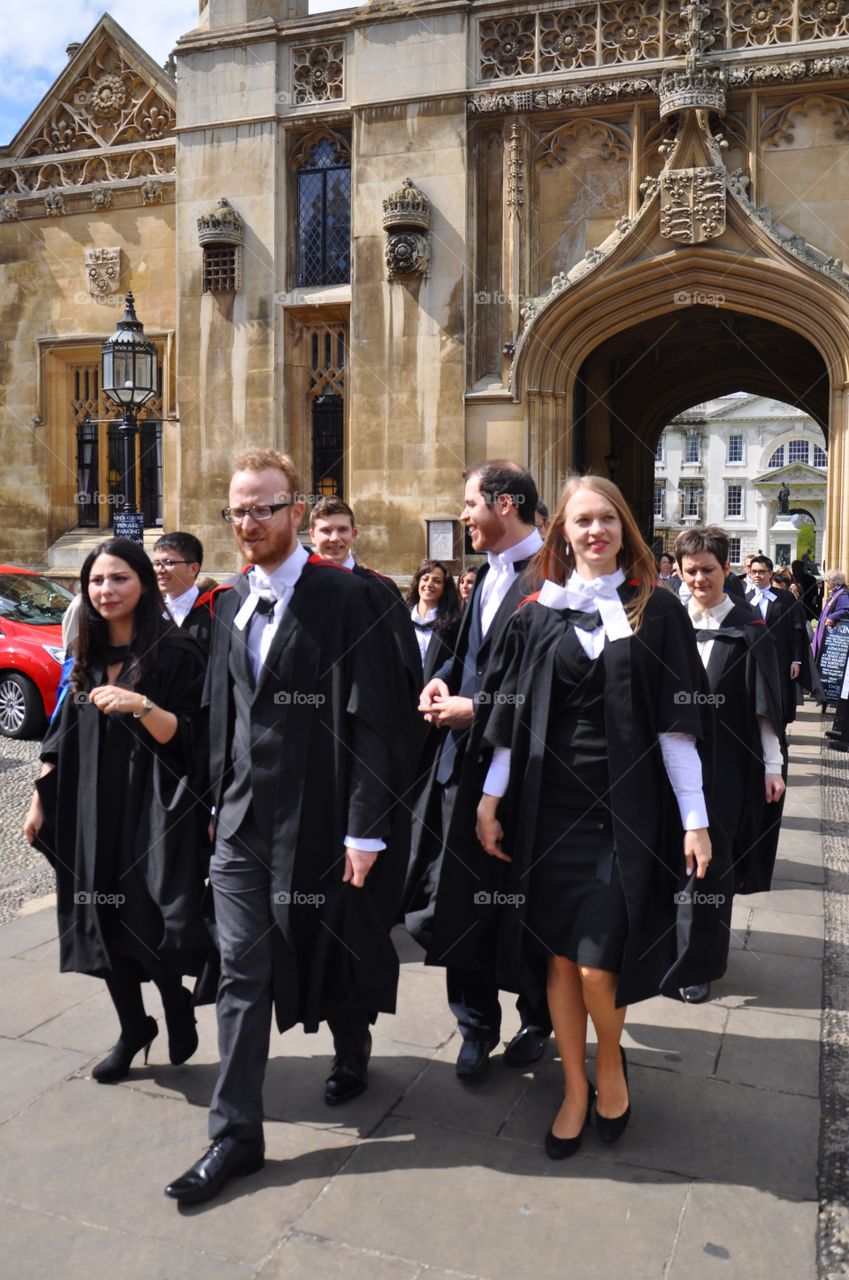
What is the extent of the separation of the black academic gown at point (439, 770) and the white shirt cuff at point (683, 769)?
0.70 metres

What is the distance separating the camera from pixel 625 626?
309 cm

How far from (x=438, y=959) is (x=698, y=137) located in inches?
435

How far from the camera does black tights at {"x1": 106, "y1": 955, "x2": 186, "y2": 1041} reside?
3496mm

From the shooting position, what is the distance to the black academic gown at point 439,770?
368 cm

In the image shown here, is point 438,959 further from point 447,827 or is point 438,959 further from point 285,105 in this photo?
point 285,105

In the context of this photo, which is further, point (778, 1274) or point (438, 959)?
point (438, 959)

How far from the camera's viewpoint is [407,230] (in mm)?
12578

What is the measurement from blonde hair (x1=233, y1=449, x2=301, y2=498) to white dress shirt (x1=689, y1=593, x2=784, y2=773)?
2104mm

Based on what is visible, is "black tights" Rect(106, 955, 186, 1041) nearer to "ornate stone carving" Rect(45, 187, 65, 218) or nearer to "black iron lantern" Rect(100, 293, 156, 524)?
"black iron lantern" Rect(100, 293, 156, 524)

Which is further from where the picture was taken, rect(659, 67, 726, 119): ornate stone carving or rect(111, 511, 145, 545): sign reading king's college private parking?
rect(659, 67, 726, 119): ornate stone carving

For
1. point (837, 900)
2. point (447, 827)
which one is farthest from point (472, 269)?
point (447, 827)

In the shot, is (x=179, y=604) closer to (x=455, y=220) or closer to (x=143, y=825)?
(x=143, y=825)

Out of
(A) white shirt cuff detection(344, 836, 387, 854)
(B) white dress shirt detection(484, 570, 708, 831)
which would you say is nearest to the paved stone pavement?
(A) white shirt cuff detection(344, 836, 387, 854)

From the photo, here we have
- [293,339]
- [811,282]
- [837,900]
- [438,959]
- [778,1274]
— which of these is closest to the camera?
[778,1274]
